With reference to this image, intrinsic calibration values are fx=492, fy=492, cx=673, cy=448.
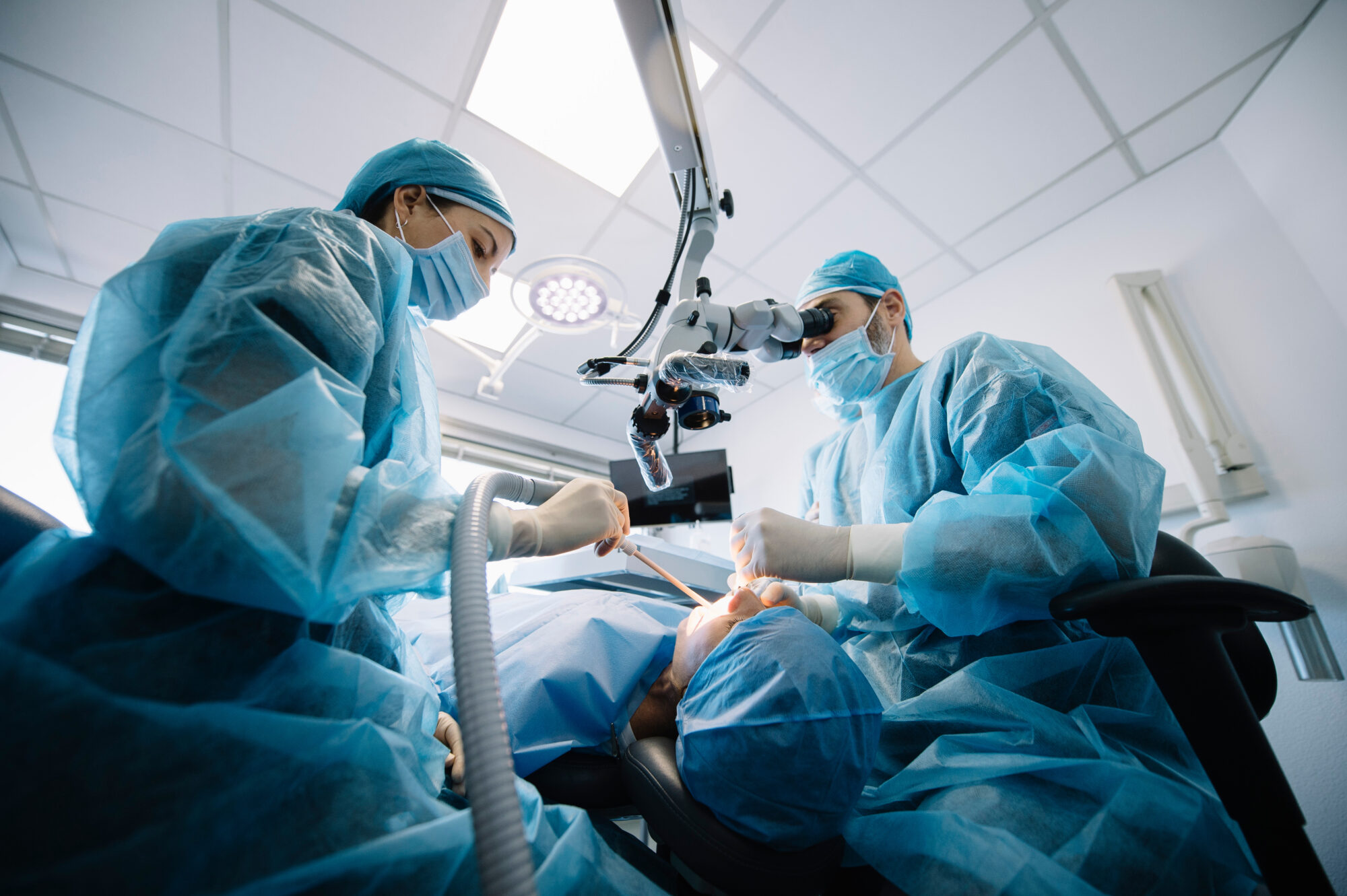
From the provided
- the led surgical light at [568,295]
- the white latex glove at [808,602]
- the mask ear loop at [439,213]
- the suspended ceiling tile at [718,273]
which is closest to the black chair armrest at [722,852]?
the white latex glove at [808,602]

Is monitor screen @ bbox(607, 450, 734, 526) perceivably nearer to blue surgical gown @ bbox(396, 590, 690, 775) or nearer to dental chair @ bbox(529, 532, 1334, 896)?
blue surgical gown @ bbox(396, 590, 690, 775)

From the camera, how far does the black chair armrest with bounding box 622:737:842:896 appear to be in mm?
551

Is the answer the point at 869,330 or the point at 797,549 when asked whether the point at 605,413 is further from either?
the point at 797,549

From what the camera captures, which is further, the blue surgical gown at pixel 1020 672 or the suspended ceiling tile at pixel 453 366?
the suspended ceiling tile at pixel 453 366

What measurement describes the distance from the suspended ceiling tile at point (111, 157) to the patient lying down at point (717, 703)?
200 cm

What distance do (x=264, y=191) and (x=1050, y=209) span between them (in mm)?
3114

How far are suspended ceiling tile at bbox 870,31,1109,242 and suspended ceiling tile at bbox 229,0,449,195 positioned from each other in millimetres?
1656

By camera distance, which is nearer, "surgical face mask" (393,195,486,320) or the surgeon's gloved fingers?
the surgeon's gloved fingers

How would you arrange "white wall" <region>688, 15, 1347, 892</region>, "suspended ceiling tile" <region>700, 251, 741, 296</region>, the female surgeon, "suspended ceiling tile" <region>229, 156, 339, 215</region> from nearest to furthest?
the female surgeon, "white wall" <region>688, 15, 1347, 892</region>, "suspended ceiling tile" <region>229, 156, 339, 215</region>, "suspended ceiling tile" <region>700, 251, 741, 296</region>

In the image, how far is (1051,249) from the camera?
2.13m

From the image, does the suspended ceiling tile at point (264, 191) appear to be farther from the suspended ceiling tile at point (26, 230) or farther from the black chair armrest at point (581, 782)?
the black chair armrest at point (581, 782)

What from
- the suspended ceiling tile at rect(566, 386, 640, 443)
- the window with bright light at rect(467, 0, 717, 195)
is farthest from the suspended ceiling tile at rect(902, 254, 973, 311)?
the suspended ceiling tile at rect(566, 386, 640, 443)

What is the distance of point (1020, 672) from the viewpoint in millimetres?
715

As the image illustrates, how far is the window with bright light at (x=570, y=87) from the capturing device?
1391 mm
